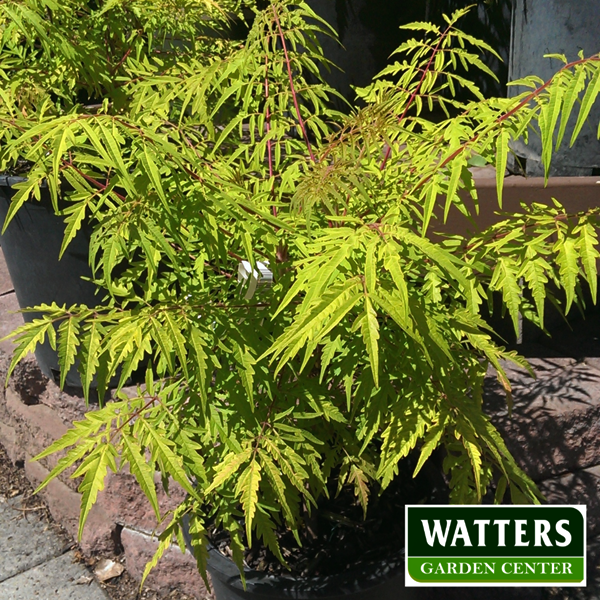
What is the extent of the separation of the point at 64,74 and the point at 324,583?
51.9 inches

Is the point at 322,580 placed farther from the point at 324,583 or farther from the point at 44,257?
the point at 44,257

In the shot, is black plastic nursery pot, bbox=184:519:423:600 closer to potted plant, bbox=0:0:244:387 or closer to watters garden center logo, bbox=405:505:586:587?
watters garden center logo, bbox=405:505:586:587

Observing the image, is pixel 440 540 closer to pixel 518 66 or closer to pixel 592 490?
pixel 592 490

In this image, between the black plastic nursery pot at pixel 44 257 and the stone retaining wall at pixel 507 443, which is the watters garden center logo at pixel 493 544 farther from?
the black plastic nursery pot at pixel 44 257

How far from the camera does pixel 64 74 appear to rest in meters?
1.68

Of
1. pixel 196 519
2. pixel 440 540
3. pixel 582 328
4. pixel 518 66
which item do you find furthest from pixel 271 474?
pixel 518 66

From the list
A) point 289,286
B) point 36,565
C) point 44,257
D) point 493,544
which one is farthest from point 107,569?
point 289,286

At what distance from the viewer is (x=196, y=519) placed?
4.13 feet

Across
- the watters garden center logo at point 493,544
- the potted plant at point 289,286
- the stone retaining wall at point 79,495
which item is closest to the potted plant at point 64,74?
the stone retaining wall at point 79,495

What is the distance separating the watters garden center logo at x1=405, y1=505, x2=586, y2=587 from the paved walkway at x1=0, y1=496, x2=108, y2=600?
3.27 feet

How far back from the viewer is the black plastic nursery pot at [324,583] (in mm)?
1316

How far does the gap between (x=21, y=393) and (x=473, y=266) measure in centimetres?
172

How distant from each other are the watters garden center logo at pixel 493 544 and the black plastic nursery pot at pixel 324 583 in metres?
0.05

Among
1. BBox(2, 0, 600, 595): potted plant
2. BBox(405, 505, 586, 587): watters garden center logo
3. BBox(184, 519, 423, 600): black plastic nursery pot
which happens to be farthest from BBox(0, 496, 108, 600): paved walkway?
BBox(405, 505, 586, 587): watters garden center logo
